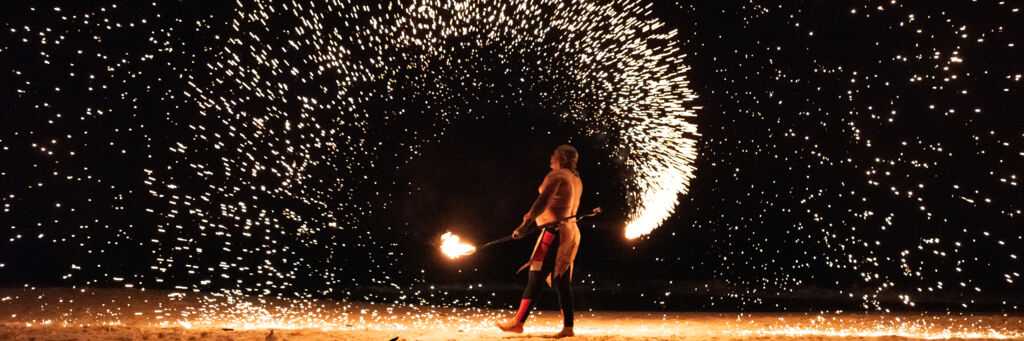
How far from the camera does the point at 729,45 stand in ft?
32.9

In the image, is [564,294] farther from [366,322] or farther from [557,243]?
[366,322]

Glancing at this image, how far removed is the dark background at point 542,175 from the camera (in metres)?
8.95

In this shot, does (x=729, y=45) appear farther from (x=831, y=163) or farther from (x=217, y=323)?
(x=217, y=323)

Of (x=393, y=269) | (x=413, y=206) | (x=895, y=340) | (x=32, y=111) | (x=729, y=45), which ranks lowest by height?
(x=895, y=340)

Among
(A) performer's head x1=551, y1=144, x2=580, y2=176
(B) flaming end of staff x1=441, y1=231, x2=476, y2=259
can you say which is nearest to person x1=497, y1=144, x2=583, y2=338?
(A) performer's head x1=551, y1=144, x2=580, y2=176

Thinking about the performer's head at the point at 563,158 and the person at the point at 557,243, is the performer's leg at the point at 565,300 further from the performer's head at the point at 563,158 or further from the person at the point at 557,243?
the performer's head at the point at 563,158

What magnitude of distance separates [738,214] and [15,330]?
849cm

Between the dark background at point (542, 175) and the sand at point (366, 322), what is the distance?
1.26m

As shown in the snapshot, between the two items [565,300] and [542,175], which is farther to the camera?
[542,175]

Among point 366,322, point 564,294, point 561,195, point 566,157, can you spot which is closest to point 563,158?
point 566,157

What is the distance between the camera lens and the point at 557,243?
17.6 ft

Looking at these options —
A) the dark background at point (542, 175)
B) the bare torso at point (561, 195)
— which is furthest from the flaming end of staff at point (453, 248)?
the dark background at point (542, 175)

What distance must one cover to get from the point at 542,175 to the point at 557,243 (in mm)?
5631

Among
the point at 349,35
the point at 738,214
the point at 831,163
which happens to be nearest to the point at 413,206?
the point at 349,35
